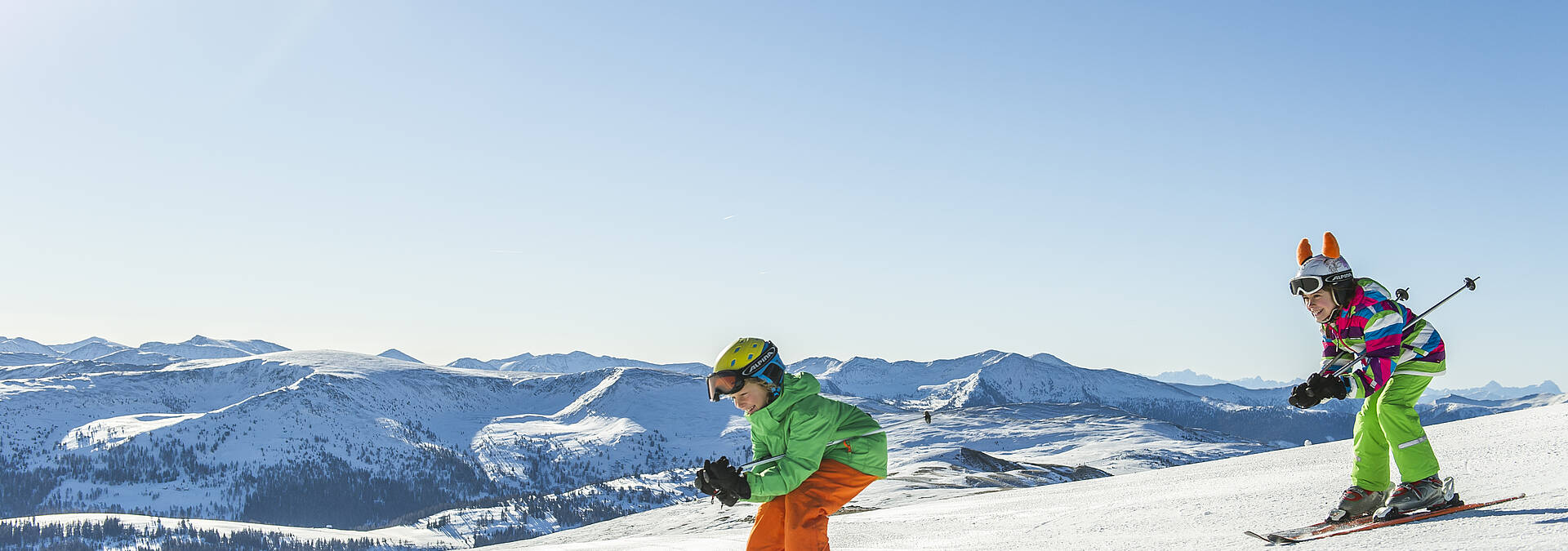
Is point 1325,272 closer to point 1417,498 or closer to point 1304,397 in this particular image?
point 1304,397

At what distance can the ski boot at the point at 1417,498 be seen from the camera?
252 inches

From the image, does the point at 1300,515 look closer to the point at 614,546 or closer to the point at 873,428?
the point at 873,428

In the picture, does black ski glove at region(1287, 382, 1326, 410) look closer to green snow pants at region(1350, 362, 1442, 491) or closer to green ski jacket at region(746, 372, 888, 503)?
green snow pants at region(1350, 362, 1442, 491)

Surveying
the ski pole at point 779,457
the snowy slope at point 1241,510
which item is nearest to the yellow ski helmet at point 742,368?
the ski pole at point 779,457

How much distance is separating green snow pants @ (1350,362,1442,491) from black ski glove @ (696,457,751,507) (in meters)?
4.66

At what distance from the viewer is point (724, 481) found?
580cm

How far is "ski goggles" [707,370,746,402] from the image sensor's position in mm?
6203

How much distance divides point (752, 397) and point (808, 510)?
0.85 metres

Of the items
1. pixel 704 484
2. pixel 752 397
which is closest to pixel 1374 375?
pixel 752 397

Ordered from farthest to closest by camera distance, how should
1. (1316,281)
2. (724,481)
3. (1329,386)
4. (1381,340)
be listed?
1. (1316,281)
2. (1329,386)
3. (1381,340)
4. (724,481)

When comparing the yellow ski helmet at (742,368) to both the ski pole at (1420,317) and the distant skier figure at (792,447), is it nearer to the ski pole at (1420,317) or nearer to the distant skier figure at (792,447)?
the distant skier figure at (792,447)

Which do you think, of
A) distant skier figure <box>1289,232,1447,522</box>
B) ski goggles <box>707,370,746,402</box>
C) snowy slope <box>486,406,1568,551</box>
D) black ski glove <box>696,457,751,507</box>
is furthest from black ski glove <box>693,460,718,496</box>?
distant skier figure <box>1289,232,1447,522</box>

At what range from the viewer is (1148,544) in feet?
24.0

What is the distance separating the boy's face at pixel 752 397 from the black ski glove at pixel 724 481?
0.56 metres
